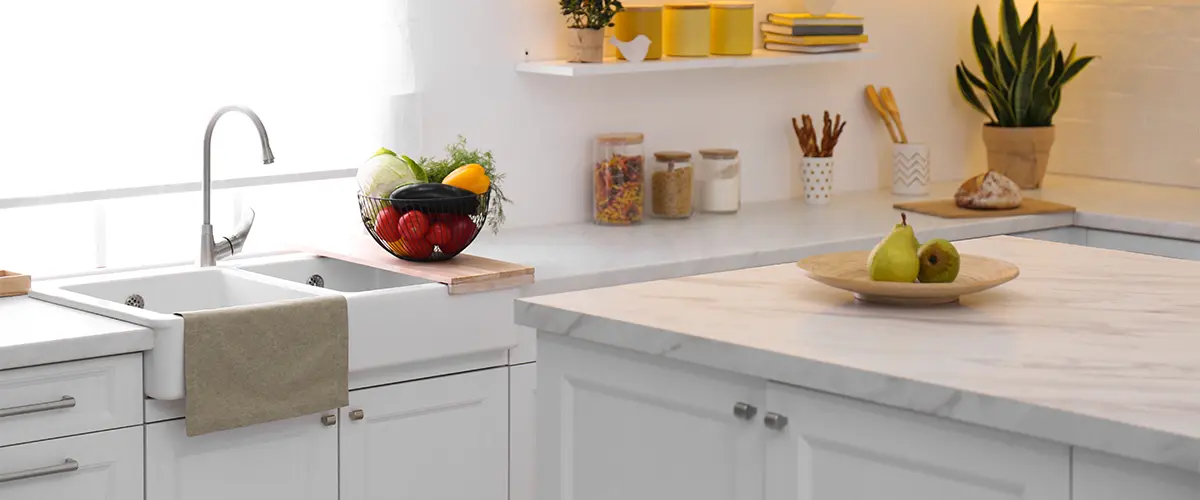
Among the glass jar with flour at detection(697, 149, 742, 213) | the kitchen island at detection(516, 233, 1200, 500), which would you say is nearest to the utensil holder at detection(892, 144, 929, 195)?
the glass jar with flour at detection(697, 149, 742, 213)

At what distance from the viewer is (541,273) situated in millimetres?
3359

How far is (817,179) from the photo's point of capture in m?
4.50

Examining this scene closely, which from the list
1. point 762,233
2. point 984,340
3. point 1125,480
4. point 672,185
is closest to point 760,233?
point 762,233

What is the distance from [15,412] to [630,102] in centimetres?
212

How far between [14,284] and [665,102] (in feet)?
6.44

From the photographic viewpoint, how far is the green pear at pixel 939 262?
2289 millimetres

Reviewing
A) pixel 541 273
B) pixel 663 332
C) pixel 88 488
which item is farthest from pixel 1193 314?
pixel 88 488

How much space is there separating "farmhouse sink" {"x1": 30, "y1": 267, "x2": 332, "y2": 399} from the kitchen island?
0.74m

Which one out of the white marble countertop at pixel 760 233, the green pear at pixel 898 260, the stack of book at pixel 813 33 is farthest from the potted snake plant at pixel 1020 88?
the green pear at pixel 898 260

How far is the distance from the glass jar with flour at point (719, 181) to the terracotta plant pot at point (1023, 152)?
1.01 m

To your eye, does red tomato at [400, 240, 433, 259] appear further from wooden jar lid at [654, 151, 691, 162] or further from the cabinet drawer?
wooden jar lid at [654, 151, 691, 162]

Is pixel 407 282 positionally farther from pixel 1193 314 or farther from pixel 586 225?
pixel 1193 314

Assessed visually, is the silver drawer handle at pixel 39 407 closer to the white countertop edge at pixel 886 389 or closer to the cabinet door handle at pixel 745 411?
the white countertop edge at pixel 886 389

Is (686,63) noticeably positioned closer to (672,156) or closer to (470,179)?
(672,156)
